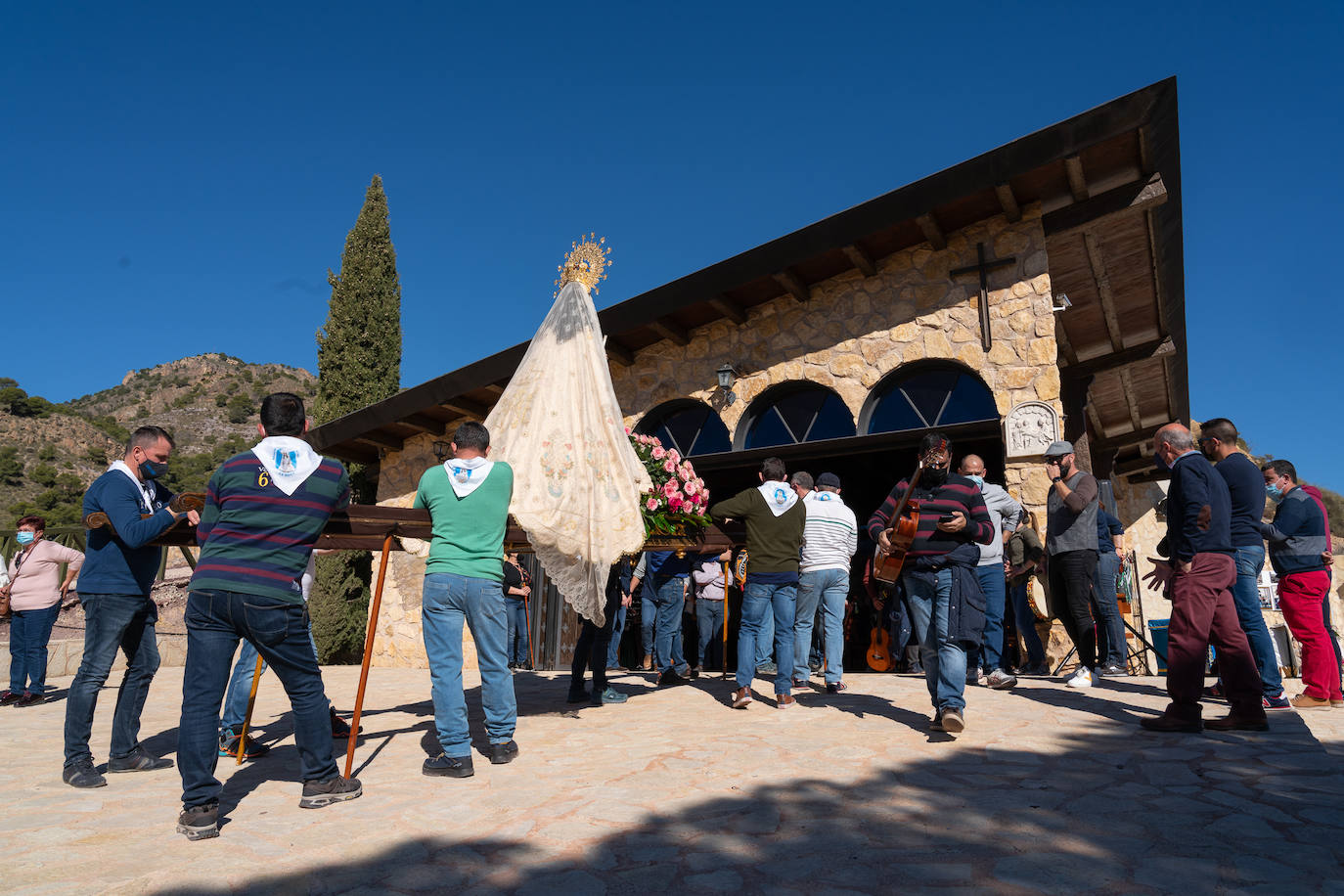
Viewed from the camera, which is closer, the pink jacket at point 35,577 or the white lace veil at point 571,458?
the white lace veil at point 571,458

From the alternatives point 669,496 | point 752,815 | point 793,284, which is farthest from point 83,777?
point 793,284

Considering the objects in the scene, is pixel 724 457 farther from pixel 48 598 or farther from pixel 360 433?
pixel 48 598

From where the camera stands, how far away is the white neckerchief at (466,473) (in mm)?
4344

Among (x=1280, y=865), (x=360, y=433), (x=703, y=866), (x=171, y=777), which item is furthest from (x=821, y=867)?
(x=360, y=433)

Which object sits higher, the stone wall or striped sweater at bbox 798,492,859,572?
the stone wall

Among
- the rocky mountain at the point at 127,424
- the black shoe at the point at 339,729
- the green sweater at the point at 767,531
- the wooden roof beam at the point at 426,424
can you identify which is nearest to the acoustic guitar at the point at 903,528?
the green sweater at the point at 767,531

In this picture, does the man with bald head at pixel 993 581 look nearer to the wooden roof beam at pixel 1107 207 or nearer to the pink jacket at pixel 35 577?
the wooden roof beam at pixel 1107 207

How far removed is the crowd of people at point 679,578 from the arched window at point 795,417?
9.47ft

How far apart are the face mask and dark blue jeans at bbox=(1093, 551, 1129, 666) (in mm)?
7244

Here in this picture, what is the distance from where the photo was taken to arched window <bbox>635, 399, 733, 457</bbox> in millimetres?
11188

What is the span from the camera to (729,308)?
10.5 meters

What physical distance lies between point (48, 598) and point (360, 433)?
5.73 meters

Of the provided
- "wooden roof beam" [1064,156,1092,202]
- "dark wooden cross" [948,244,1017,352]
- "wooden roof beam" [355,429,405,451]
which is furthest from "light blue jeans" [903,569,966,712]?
"wooden roof beam" [355,429,405,451]

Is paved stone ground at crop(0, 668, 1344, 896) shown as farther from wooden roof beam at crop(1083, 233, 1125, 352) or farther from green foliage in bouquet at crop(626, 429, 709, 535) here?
wooden roof beam at crop(1083, 233, 1125, 352)
